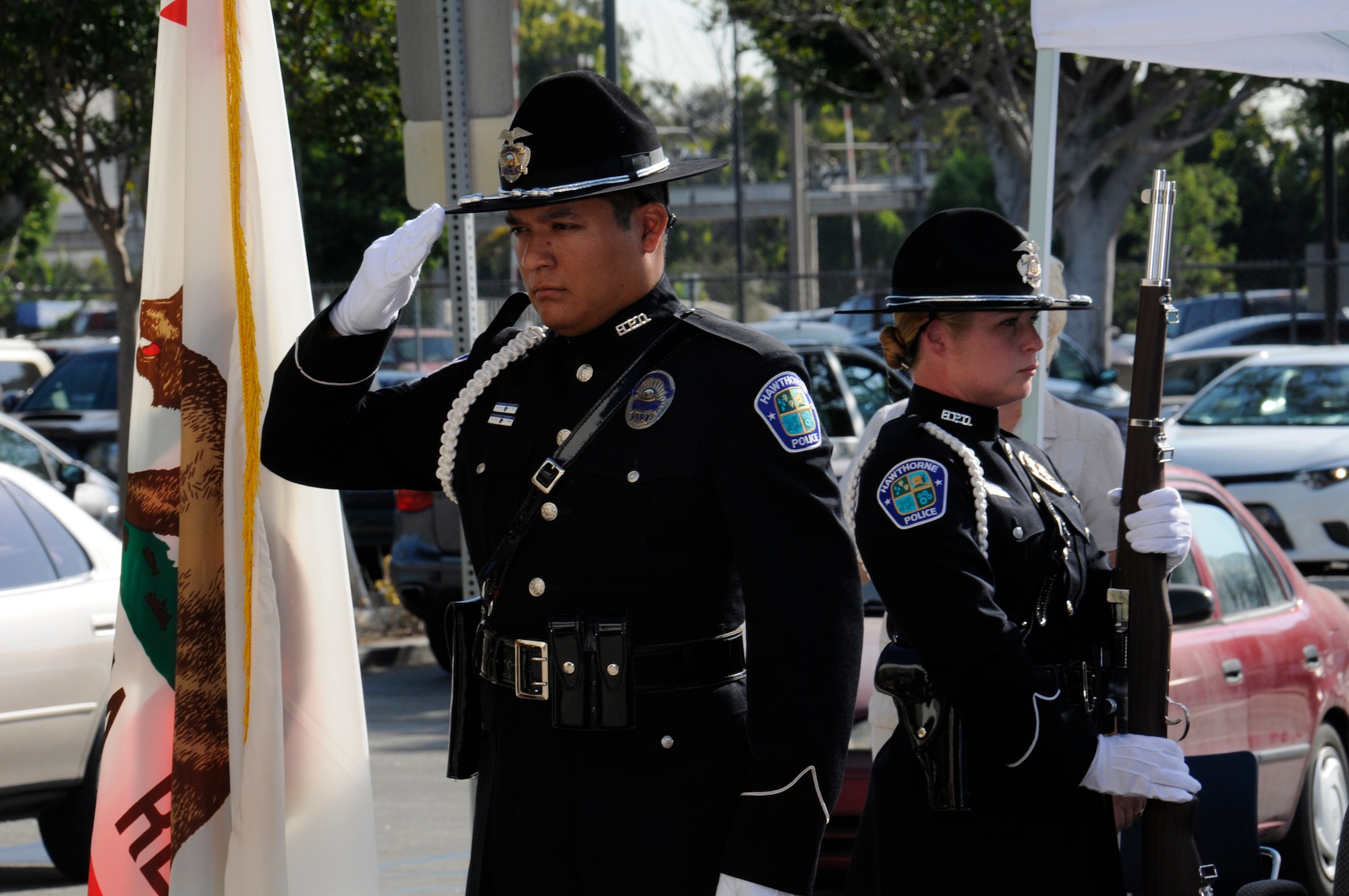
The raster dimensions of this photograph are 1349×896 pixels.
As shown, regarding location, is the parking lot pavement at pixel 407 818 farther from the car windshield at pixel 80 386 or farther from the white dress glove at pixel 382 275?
the car windshield at pixel 80 386

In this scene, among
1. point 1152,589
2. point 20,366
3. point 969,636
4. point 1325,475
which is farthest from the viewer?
point 20,366

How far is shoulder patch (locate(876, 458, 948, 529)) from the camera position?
2.82 m

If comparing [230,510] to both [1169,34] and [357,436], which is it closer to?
[357,436]

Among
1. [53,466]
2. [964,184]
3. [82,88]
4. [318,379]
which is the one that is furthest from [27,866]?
[964,184]

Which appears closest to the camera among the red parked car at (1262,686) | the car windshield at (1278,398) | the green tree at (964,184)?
the red parked car at (1262,686)

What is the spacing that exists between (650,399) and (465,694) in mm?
567

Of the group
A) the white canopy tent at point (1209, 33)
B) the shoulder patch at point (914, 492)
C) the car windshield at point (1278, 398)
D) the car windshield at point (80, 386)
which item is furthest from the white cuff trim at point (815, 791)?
the car windshield at point (80, 386)

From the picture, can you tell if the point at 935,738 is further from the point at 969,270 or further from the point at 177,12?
the point at 177,12

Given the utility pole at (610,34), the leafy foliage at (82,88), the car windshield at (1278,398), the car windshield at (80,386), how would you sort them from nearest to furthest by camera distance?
the leafy foliage at (82,88)
the car windshield at (1278,398)
the utility pole at (610,34)
the car windshield at (80,386)

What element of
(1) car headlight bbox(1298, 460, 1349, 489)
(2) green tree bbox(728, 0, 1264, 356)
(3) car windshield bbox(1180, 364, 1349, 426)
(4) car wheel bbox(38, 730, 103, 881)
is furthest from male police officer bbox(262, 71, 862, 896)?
(2) green tree bbox(728, 0, 1264, 356)

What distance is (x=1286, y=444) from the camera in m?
11.3

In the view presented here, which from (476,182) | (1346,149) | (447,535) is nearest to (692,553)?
(476,182)

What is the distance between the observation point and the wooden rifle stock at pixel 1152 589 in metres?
2.85

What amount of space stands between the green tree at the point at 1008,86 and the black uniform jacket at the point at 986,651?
14.7 m
